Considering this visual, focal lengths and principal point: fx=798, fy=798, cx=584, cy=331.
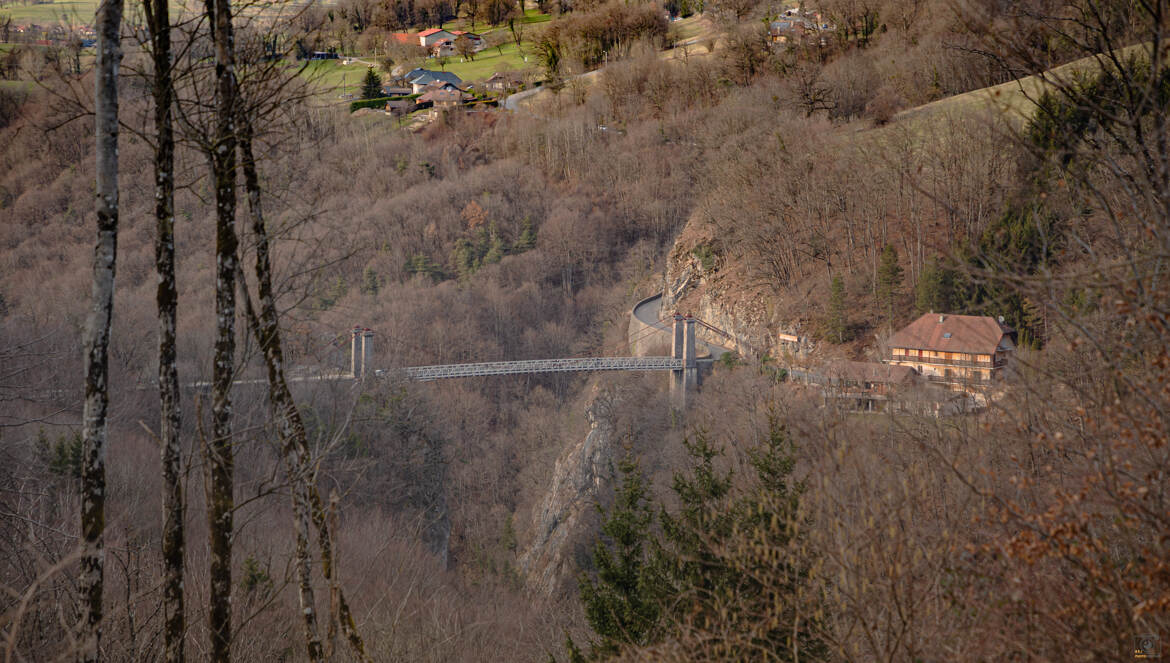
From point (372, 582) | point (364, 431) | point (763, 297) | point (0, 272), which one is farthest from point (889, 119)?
point (0, 272)

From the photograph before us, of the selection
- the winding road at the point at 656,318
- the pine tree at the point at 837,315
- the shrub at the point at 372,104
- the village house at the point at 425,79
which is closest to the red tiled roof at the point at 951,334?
the pine tree at the point at 837,315

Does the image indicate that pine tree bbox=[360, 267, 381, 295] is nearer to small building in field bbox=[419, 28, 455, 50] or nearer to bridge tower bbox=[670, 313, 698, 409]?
bridge tower bbox=[670, 313, 698, 409]

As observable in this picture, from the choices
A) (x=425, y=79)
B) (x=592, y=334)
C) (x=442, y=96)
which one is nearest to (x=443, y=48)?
(x=425, y=79)

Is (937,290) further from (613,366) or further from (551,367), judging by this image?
(551,367)

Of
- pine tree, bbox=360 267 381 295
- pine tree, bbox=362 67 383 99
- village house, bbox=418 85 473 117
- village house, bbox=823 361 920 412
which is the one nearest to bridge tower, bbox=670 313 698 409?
village house, bbox=823 361 920 412

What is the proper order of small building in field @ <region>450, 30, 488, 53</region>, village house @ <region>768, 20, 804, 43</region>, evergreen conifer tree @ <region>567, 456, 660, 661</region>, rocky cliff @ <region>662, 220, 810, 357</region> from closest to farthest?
evergreen conifer tree @ <region>567, 456, 660, 661</region> → rocky cliff @ <region>662, 220, 810, 357</region> → village house @ <region>768, 20, 804, 43</region> → small building in field @ <region>450, 30, 488, 53</region>

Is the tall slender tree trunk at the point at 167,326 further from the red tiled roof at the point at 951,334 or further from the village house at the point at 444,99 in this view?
the village house at the point at 444,99

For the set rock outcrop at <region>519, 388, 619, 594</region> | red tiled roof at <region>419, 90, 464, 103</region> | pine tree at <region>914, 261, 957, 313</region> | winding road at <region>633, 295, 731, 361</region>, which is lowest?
rock outcrop at <region>519, 388, 619, 594</region>
